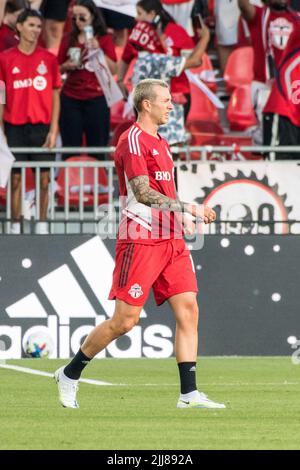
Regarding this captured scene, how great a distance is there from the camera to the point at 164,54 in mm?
17016

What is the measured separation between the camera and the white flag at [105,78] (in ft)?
56.7

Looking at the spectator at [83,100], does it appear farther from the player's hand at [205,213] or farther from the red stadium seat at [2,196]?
the player's hand at [205,213]

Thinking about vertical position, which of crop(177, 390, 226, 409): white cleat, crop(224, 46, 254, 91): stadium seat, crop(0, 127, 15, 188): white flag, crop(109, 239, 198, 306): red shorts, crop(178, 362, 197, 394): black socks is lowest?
crop(177, 390, 226, 409): white cleat

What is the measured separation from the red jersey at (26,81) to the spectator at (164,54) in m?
0.99

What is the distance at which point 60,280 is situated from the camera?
15.7 meters

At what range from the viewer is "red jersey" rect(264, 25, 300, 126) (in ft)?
55.8

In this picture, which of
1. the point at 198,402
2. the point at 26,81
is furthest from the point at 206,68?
the point at 198,402

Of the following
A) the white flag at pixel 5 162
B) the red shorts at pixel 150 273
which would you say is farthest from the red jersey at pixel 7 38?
the red shorts at pixel 150 273

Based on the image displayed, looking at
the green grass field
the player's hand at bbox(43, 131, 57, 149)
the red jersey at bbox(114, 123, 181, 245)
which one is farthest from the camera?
the player's hand at bbox(43, 131, 57, 149)

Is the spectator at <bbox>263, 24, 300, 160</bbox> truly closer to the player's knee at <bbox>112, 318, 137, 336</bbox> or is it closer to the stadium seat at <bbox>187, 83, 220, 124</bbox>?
the stadium seat at <bbox>187, 83, 220, 124</bbox>

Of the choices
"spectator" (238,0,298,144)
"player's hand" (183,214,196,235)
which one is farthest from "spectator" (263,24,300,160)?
"player's hand" (183,214,196,235)

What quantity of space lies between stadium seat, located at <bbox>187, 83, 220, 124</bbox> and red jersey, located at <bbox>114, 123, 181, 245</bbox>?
883cm
